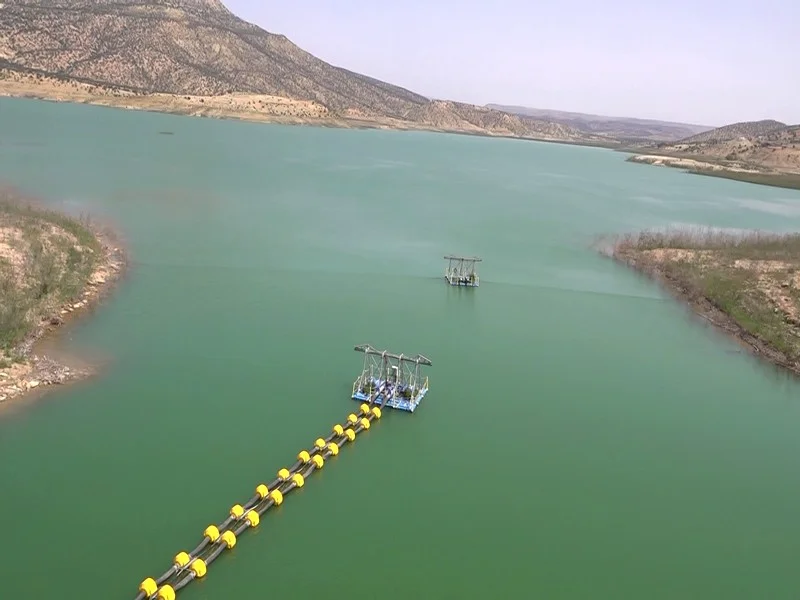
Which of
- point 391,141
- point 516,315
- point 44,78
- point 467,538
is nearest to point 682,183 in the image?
point 391,141

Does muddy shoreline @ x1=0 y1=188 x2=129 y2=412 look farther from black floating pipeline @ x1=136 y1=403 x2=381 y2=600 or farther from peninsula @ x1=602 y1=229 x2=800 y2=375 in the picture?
peninsula @ x1=602 y1=229 x2=800 y2=375

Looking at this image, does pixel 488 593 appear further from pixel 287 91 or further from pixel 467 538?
pixel 287 91

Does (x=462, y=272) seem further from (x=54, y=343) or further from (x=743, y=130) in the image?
(x=743, y=130)

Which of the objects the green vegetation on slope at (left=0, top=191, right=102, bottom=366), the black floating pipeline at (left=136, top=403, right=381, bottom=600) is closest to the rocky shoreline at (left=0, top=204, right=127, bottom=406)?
the green vegetation on slope at (left=0, top=191, right=102, bottom=366)

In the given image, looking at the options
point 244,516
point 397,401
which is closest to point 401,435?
point 397,401

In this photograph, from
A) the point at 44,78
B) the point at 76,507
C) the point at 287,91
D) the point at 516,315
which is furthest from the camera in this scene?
the point at 287,91
